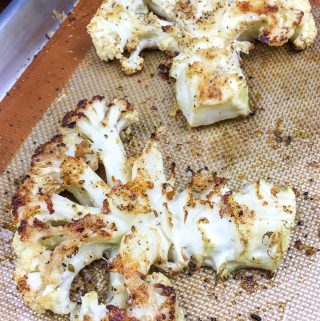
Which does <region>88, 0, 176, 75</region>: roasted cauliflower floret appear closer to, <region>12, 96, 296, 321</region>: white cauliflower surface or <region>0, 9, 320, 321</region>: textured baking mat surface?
<region>0, 9, 320, 321</region>: textured baking mat surface

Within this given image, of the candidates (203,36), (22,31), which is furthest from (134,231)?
(22,31)

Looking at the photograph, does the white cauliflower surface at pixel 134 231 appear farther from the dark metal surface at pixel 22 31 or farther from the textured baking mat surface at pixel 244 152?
the dark metal surface at pixel 22 31

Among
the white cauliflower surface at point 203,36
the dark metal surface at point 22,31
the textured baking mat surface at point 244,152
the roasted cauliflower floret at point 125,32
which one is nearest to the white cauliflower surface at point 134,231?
the textured baking mat surface at point 244,152

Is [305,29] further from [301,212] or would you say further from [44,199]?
[44,199]

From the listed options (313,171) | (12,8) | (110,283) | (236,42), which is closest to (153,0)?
(236,42)

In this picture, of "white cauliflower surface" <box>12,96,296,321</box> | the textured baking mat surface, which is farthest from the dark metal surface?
"white cauliflower surface" <box>12,96,296,321</box>
